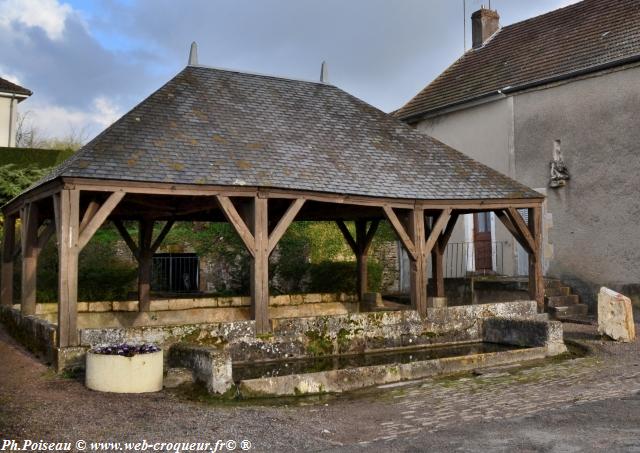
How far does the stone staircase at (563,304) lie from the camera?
1257 cm

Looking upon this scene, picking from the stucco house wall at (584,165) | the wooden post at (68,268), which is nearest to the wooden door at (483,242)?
the stucco house wall at (584,165)

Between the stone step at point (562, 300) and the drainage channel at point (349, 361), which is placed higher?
the stone step at point (562, 300)

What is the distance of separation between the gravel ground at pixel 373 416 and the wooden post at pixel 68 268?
1.55 ft

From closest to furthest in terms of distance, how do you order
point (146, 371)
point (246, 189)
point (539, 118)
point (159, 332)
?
point (146, 371) → point (159, 332) → point (246, 189) → point (539, 118)

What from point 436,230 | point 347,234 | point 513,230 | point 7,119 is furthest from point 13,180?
point 513,230

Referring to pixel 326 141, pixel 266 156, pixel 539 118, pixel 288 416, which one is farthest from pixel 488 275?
pixel 288 416

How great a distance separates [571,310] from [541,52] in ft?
20.0

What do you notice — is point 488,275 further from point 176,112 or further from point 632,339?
point 176,112

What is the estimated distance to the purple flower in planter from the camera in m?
6.45

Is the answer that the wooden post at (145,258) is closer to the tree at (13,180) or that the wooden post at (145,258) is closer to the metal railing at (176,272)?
the metal railing at (176,272)

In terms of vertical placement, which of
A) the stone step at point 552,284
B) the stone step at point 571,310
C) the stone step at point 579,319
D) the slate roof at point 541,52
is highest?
the slate roof at point 541,52

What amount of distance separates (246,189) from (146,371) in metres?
2.85

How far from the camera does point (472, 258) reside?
52.2 ft

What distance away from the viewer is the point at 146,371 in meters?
6.46
